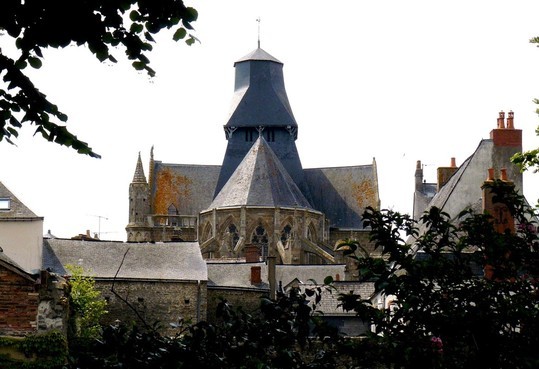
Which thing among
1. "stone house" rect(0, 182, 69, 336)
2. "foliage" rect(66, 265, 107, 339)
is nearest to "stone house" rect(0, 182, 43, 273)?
"foliage" rect(66, 265, 107, 339)

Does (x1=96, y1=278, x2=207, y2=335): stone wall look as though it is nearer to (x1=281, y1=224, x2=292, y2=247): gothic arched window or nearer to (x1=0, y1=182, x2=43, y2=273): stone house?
(x1=0, y1=182, x2=43, y2=273): stone house

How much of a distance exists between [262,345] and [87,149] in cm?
209

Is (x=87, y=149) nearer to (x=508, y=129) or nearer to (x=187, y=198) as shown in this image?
(x=508, y=129)

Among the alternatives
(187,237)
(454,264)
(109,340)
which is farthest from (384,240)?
(187,237)

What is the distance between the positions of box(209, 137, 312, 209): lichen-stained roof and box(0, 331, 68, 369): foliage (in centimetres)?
5919

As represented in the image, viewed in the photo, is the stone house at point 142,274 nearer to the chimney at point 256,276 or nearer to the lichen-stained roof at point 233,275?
the lichen-stained roof at point 233,275

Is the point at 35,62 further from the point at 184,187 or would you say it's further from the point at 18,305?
the point at 184,187

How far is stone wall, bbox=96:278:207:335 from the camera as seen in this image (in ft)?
167

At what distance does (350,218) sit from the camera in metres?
90.7

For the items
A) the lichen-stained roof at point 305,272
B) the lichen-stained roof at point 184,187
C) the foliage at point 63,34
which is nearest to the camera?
the foliage at point 63,34

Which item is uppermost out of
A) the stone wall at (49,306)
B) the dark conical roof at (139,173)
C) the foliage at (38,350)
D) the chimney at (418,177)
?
the dark conical roof at (139,173)

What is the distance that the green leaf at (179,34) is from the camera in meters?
11.6

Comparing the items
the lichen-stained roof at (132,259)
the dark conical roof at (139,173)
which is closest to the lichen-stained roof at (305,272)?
the lichen-stained roof at (132,259)

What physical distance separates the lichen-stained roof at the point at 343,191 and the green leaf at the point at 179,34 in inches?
3087
